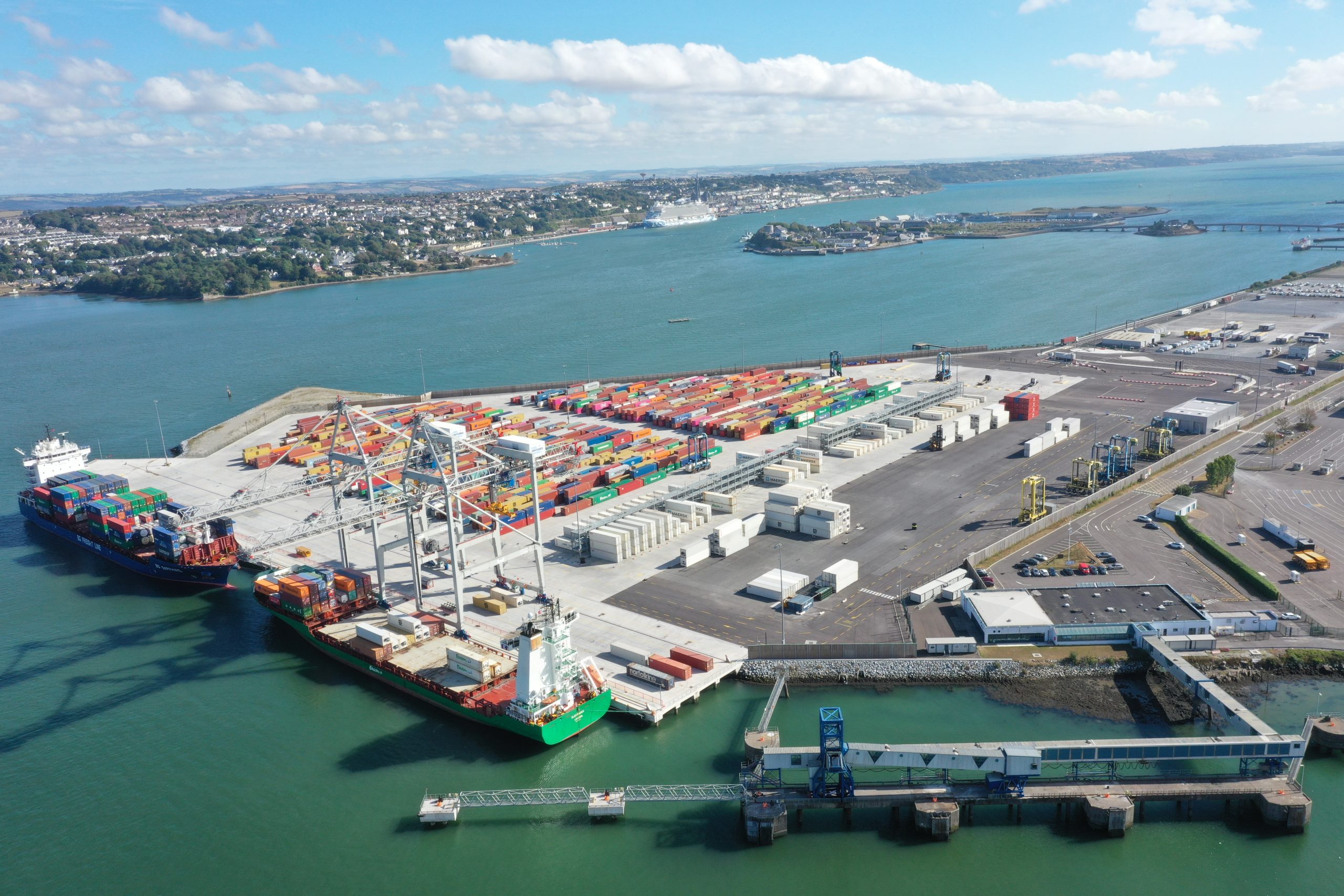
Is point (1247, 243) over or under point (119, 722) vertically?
over

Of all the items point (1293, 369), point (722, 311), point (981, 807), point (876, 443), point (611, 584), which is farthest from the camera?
point (722, 311)

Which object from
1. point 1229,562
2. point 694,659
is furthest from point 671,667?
point 1229,562

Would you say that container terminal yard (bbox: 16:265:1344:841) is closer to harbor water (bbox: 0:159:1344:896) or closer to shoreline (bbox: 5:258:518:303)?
harbor water (bbox: 0:159:1344:896)

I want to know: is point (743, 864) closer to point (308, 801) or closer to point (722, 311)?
point (308, 801)

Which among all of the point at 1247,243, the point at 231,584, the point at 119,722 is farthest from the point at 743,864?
the point at 1247,243

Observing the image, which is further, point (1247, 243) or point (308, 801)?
point (1247, 243)

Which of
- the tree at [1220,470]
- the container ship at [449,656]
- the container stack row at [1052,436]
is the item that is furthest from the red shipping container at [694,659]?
the tree at [1220,470]

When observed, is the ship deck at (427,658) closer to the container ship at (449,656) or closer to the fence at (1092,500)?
the container ship at (449,656)
